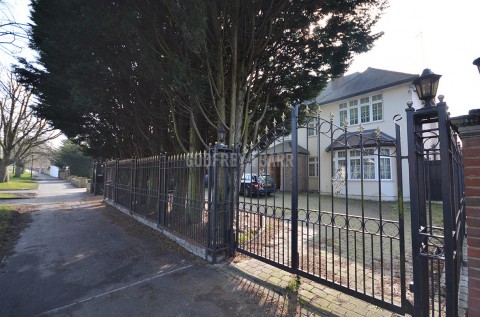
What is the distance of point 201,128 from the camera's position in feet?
26.2

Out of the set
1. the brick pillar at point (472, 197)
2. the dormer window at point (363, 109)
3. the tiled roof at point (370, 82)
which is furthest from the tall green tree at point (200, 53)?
the dormer window at point (363, 109)

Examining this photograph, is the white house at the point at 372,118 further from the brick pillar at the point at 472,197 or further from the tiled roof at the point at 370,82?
the brick pillar at the point at 472,197

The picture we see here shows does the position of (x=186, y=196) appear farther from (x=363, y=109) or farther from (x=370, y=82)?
(x=370, y=82)

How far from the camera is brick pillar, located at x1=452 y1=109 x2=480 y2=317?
1.95 m

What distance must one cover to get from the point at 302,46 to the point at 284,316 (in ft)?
20.3

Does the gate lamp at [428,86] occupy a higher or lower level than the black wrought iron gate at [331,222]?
higher

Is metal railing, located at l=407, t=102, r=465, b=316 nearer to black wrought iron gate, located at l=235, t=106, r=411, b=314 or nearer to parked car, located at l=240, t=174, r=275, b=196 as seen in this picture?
black wrought iron gate, located at l=235, t=106, r=411, b=314

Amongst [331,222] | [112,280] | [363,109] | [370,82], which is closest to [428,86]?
[331,222]

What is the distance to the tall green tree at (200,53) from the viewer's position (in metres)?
5.19

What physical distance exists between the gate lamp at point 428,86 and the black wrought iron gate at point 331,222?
54 centimetres

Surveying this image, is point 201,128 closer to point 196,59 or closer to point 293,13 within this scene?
point 196,59

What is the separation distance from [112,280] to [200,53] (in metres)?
5.04

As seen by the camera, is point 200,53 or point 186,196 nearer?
point 200,53

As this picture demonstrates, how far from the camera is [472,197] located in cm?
200
